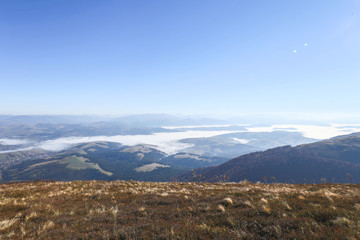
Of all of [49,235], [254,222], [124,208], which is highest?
[254,222]

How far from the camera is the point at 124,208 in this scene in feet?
39.7

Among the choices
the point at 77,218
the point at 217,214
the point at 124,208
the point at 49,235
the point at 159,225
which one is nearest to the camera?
the point at 49,235

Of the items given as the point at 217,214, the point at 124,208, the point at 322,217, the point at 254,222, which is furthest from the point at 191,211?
the point at 322,217

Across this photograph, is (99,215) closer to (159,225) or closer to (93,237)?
(93,237)

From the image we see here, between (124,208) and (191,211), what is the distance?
5005 mm

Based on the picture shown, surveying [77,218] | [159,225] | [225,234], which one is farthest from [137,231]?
[77,218]

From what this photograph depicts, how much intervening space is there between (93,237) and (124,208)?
5.10m

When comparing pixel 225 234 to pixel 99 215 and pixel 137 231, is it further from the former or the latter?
pixel 99 215

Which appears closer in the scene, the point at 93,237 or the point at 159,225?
the point at 93,237

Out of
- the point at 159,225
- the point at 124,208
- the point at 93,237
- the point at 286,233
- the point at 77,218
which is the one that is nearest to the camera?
the point at 286,233

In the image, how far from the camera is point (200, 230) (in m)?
7.23

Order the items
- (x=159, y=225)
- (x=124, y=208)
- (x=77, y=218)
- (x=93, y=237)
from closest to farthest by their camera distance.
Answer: (x=93, y=237) < (x=159, y=225) < (x=77, y=218) < (x=124, y=208)

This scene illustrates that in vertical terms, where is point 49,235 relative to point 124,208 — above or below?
above

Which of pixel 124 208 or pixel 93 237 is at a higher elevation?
pixel 93 237
